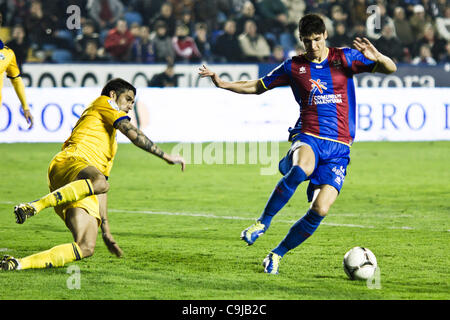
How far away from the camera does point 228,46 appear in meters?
18.6

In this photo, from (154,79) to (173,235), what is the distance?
9.26m

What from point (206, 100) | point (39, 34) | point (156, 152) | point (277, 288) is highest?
point (39, 34)

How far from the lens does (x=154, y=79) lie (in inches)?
667

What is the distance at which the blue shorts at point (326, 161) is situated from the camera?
20.4ft

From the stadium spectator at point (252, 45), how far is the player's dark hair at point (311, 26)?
1254 centimetres

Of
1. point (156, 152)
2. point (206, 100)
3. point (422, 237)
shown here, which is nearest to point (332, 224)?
point (422, 237)

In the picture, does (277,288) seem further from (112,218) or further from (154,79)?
(154,79)

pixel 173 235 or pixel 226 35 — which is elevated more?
pixel 226 35

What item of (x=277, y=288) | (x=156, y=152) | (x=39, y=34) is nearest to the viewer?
(x=277, y=288)

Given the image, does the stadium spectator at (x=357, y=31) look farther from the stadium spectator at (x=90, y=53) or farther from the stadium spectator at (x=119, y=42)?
the stadium spectator at (x=90, y=53)

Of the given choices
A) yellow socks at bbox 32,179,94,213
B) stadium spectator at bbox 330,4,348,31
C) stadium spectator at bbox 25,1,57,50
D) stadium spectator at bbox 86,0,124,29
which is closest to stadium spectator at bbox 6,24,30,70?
stadium spectator at bbox 25,1,57,50

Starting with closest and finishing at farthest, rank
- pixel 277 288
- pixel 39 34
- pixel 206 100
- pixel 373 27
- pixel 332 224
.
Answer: pixel 277 288
pixel 332 224
pixel 206 100
pixel 39 34
pixel 373 27

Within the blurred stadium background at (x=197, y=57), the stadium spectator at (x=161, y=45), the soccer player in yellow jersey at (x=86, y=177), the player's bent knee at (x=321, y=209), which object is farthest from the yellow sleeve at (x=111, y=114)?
the stadium spectator at (x=161, y=45)

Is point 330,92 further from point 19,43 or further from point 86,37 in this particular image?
point 86,37
